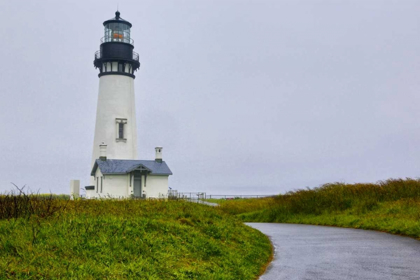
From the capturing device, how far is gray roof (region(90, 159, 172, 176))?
150 ft

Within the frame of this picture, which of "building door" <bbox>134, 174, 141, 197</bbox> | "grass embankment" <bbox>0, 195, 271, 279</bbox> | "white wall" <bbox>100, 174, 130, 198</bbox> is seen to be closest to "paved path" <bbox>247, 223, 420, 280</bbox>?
"grass embankment" <bbox>0, 195, 271, 279</bbox>

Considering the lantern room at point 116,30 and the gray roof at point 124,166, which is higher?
the lantern room at point 116,30

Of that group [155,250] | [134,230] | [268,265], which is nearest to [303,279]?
[268,265]

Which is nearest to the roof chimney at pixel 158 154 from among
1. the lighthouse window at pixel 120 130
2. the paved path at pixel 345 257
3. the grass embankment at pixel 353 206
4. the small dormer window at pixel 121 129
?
the small dormer window at pixel 121 129

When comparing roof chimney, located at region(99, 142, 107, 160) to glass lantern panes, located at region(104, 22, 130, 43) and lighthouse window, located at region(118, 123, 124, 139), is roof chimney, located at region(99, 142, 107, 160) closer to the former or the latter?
lighthouse window, located at region(118, 123, 124, 139)

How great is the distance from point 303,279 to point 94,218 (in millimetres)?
5400

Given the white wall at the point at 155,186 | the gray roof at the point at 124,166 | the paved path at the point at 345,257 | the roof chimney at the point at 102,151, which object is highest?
the roof chimney at the point at 102,151

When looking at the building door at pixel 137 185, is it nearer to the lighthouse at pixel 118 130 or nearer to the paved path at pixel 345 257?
the lighthouse at pixel 118 130

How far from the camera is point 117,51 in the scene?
4738cm

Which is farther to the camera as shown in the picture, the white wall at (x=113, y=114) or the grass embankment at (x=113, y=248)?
the white wall at (x=113, y=114)

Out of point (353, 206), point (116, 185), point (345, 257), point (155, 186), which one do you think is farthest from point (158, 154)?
point (345, 257)

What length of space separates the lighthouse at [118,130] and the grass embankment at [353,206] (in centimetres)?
1641

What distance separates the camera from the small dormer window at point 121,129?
46.6m

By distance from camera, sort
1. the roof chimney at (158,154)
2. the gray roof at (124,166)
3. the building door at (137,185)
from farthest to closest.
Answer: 1. the roof chimney at (158,154)
2. the building door at (137,185)
3. the gray roof at (124,166)
